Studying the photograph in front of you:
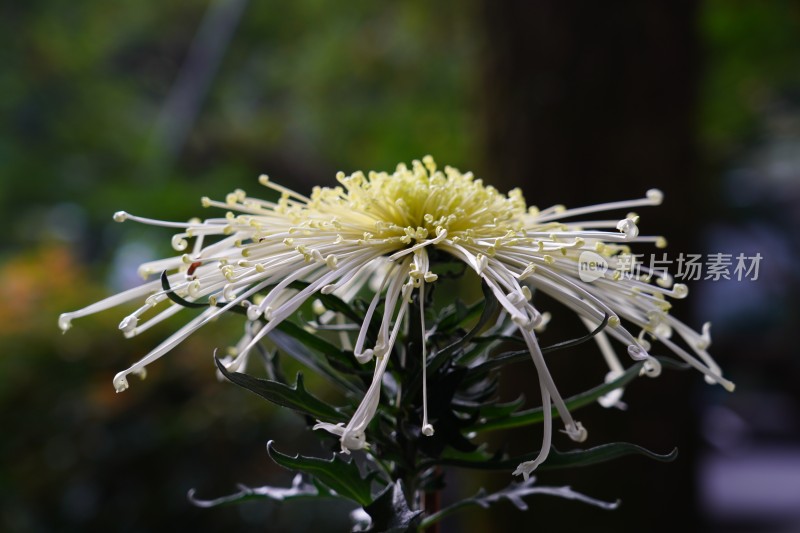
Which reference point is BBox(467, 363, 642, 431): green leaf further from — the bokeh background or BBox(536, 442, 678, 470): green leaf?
the bokeh background

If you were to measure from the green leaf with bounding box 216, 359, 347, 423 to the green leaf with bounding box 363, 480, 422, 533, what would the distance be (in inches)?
2.4

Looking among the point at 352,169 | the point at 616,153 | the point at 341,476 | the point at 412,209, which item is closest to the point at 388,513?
the point at 341,476

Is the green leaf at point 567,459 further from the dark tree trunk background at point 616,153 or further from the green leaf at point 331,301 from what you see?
the dark tree trunk background at point 616,153

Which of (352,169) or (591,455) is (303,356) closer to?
(591,455)

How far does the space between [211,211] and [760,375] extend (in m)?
2.73

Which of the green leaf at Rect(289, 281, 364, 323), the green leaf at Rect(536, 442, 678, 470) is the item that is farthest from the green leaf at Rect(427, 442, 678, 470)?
the green leaf at Rect(289, 281, 364, 323)

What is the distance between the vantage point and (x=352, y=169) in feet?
8.82

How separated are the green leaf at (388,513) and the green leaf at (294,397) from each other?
0.20 feet

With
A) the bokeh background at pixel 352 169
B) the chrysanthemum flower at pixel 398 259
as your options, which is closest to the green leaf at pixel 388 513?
the chrysanthemum flower at pixel 398 259

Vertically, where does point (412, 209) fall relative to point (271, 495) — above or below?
above

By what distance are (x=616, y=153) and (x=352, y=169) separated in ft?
4.97

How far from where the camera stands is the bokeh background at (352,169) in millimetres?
1283

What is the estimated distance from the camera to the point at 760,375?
12.0ft

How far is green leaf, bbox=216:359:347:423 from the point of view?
415 mm
